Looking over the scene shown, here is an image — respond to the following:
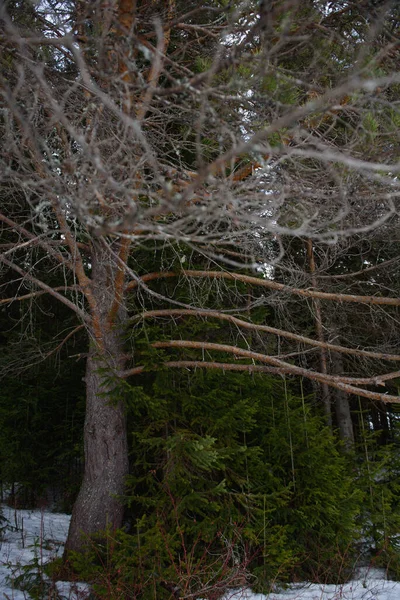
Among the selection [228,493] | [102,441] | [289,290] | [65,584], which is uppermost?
[289,290]

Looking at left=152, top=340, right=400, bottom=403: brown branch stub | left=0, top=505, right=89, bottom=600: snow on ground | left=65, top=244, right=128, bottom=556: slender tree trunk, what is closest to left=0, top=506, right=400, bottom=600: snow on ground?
left=0, top=505, right=89, bottom=600: snow on ground

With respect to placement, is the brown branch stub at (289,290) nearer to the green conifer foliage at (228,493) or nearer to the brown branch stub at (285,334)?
the brown branch stub at (285,334)

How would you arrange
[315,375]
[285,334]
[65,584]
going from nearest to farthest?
[315,375], [285,334], [65,584]

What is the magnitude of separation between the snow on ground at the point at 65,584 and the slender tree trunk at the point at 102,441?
1.75 ft

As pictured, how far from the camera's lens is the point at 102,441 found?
581 centimetres

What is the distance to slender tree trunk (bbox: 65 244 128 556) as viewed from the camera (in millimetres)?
5609

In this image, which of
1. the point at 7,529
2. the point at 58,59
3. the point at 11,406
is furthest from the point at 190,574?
the point at 58,59

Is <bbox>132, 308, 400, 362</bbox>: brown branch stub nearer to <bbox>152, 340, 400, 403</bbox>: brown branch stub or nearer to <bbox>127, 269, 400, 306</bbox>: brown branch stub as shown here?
<bbox>152, 340, 400, 403</bbox>: brown branch stub

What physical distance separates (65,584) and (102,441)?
144 centimetres

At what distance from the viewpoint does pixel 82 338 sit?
8328 millimetres

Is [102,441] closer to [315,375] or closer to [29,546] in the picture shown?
[29,546]

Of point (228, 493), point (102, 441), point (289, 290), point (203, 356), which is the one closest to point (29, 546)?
point (102, 441)

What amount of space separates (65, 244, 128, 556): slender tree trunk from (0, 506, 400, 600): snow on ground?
1.75 ft

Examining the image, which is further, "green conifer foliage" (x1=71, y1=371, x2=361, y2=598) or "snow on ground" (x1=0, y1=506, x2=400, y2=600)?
"snow on ground" (x1=0, y1=506, x2=400, y2=600)
